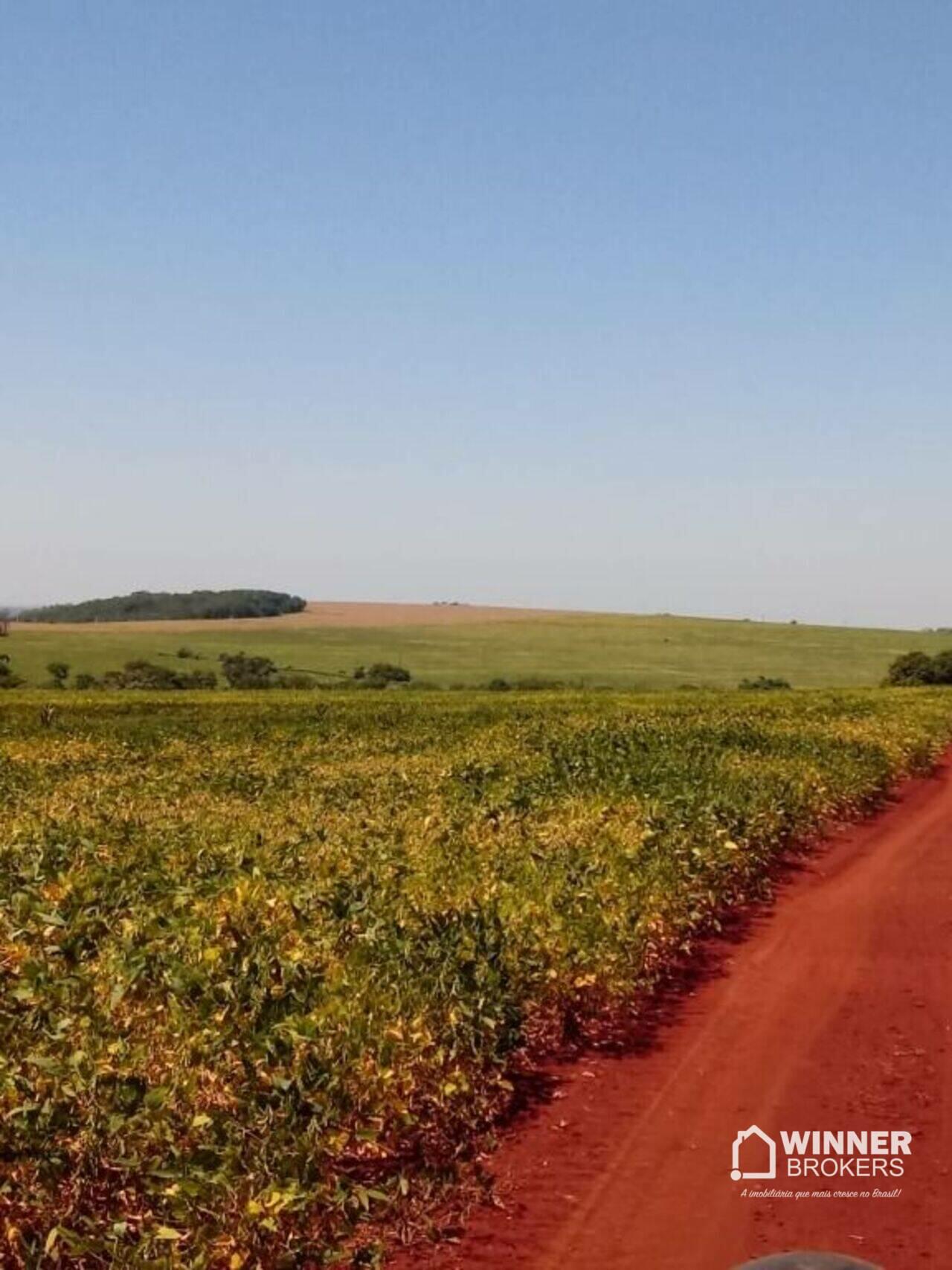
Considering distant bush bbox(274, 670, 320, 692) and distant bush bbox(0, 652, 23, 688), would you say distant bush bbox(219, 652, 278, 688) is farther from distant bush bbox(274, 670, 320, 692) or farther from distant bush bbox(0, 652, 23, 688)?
distant bush bbox(0, 652, 23, 688)

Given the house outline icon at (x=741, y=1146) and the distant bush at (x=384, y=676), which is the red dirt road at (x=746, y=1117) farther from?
the distant bush at (x=384, y=676)

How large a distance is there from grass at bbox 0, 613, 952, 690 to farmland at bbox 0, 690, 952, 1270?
77797 mm

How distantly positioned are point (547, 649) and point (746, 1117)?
117 metres

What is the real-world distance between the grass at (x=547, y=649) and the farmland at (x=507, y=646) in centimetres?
20

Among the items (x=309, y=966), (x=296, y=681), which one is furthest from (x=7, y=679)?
(x=309, y=966)

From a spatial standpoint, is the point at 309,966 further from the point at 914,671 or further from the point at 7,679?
the point at 914,671

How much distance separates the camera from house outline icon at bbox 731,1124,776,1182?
678cm

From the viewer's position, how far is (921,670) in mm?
81500

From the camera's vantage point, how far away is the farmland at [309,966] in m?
6.02

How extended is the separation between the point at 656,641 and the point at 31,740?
105 meters

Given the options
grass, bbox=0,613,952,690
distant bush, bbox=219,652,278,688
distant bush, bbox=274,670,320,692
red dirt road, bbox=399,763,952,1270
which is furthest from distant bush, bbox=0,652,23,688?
red dirt road, bbox=399,763,952,1270

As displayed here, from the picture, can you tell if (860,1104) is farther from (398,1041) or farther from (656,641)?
(656,641)

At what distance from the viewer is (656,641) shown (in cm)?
13238

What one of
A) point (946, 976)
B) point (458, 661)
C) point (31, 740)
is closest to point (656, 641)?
point (458, 661)
